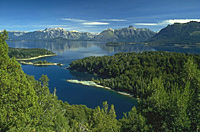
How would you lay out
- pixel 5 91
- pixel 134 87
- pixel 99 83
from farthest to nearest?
pixel 99 83, pixel 134 87, pixel 5 91

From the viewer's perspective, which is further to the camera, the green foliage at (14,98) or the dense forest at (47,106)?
the dense forest at (47,106)

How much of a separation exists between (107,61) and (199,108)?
11158cm

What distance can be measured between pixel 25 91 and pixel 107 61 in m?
115

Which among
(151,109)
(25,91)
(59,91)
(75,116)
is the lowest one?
(59,91)

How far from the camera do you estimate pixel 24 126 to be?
32.0ft

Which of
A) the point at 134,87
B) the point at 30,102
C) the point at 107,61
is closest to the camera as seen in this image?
the point at 30,102

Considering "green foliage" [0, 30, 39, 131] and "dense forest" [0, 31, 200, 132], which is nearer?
"green foliage" [0, 30, 39, 131]

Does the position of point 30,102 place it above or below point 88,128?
above

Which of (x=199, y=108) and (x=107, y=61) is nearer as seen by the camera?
(x=199, y=108)

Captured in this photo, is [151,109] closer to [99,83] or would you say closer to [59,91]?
[59,91]

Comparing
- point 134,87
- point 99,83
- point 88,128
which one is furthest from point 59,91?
point 88,128

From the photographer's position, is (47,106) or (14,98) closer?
(14,98)

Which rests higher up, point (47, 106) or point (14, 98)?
point (14, 98)

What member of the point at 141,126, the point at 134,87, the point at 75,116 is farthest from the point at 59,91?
the point at 141,126
